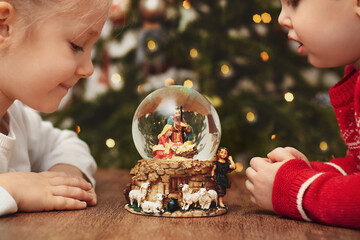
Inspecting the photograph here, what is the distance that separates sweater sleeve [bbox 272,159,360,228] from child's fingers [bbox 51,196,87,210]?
16.0 inches

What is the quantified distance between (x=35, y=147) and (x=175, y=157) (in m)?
0.53

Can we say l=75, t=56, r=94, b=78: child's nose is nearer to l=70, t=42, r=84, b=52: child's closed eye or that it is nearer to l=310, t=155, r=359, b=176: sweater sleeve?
l=70, t=42, r=84, b=52: child's closed eye

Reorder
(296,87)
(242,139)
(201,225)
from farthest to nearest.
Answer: (296,87) < (242,139) < (201,225)

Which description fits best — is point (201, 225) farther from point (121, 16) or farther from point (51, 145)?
point (121, 16)

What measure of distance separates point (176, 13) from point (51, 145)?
88 centimetres

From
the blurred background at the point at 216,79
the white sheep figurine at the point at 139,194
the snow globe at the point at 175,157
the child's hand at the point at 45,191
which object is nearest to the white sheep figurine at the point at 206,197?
the snow globe at the point at 175,157

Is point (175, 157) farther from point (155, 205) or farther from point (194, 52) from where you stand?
point (194, 52)

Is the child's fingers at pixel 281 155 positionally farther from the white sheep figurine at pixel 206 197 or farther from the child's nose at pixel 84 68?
the child's nose at pixel 84 68

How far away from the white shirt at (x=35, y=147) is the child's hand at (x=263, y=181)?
1.52ft

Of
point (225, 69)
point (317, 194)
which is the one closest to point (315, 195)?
point (317, 194)

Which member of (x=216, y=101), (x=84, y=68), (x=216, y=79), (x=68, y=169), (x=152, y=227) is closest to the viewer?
(x=152, y=227)

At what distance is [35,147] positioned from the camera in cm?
124

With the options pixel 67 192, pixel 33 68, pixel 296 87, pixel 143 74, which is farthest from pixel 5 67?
pixel 296 87

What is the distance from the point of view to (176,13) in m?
1.86
